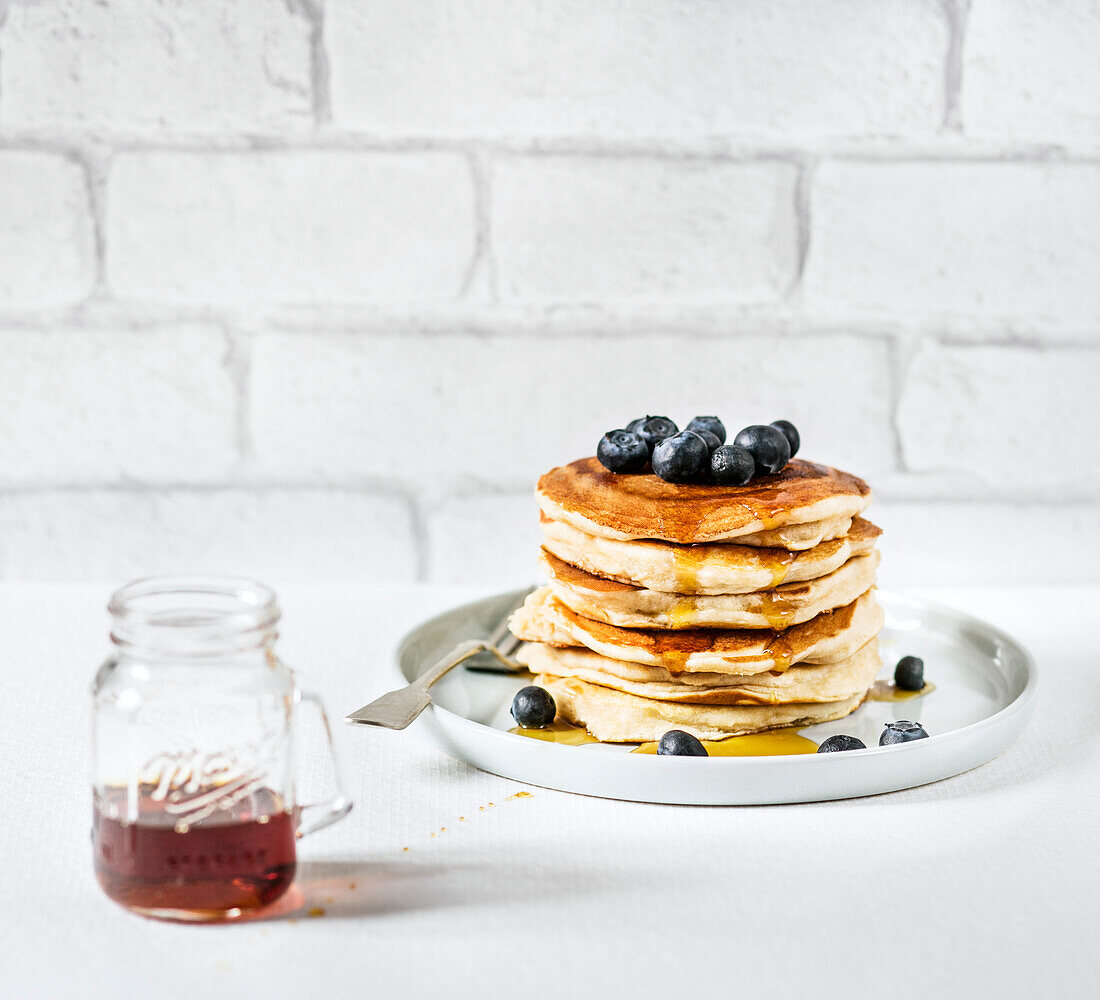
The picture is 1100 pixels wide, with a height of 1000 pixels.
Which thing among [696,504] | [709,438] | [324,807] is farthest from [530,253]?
[324,807]

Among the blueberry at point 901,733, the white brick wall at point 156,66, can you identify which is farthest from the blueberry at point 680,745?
the white brick wall at point 156,66

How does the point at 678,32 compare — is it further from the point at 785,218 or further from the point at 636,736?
the point at 636,736

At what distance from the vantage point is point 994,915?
732 mm

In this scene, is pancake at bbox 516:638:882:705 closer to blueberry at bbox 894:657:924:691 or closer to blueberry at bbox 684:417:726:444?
blueberry at bbox 894:657:924:691

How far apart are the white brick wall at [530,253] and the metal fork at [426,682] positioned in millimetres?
502

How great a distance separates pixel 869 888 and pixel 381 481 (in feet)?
3.73

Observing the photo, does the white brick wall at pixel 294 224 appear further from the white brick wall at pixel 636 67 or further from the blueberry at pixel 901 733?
the blueberry at pixel 901 733

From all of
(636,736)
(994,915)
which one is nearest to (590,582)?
(636,736)

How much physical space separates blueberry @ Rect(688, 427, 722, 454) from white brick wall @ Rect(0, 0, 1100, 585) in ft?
1.97

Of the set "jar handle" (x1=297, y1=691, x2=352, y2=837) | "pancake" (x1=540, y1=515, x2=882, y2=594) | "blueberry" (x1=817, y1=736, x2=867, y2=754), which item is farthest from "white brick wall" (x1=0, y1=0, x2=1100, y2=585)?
"jar handle" (x1=297, y1=691, x2=352, y2=837)

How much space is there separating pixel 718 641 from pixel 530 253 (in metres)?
0.85

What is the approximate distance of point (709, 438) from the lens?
110 cm

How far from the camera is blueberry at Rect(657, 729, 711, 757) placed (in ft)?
3.03

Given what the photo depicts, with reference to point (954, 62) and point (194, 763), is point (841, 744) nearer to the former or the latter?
point (194, 763)
